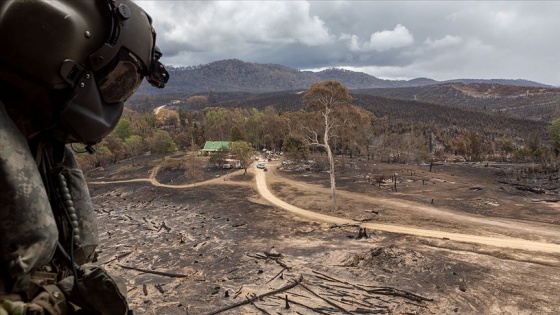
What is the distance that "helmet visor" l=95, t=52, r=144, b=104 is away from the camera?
260 cm

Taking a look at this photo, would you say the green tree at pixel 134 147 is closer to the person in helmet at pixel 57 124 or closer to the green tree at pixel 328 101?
the green tree at pixel 328 101

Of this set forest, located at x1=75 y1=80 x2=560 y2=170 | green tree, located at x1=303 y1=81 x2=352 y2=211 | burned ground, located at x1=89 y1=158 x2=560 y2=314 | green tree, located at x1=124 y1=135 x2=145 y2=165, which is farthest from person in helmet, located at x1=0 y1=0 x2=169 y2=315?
green tree, located at x1=124 y1=135 x2=145 y2=165

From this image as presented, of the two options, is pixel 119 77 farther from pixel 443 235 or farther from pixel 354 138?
pixel 354 138

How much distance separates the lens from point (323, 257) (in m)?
22.8

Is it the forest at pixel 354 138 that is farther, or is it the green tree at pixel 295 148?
the forest at pixel 354 138

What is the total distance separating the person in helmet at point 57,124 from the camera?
6.65 feet

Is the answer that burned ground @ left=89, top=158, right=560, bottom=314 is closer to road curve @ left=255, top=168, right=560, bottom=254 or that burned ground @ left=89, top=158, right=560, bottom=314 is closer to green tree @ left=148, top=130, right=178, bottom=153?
road curve @ left=255, top=168, right=560, bottom=254

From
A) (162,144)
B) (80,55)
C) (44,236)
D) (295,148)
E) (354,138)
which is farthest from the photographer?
(162,144)

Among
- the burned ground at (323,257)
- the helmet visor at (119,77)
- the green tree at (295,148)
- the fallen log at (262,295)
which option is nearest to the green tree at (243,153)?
the green tree at (295,148)

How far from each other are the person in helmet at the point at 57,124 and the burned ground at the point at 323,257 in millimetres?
14055

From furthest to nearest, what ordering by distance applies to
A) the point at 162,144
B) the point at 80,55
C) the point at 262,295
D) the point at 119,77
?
the point at 162,144, the point at 262,295, the point at 119,77, the point at 80,55

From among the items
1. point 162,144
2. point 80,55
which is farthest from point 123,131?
point 80,55

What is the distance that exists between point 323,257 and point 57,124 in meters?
21.6

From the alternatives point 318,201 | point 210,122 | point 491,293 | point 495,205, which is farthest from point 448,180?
point 210,122
